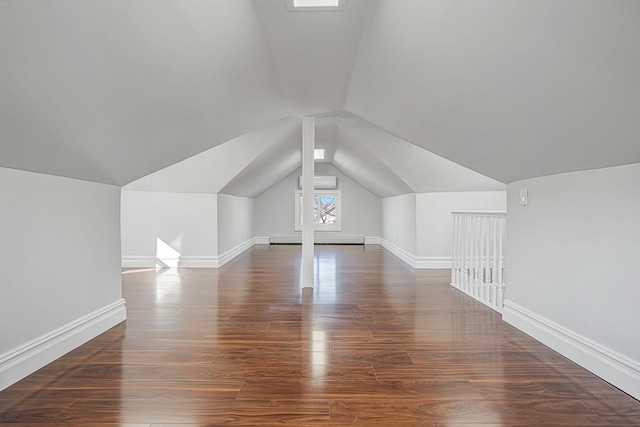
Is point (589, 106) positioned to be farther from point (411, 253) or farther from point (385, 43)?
point (411, 253)

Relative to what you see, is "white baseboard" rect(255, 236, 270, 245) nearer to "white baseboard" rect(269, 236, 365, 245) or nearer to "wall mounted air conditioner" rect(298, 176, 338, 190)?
"white baseboard" rect(269, 236, 365, 245)

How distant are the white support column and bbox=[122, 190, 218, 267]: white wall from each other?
6.85ft

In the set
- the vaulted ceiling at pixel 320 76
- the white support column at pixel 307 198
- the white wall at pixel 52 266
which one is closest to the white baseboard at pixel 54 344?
the white wall at pixel 52 266

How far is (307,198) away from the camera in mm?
4793

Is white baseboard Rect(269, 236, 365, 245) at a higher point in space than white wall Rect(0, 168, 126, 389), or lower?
lower

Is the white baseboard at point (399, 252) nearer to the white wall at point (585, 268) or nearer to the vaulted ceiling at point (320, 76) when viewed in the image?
the vaulted ceiling at point (320, 76)

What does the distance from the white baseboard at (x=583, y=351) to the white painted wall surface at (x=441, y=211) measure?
9.78 feet

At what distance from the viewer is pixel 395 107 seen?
3371mm

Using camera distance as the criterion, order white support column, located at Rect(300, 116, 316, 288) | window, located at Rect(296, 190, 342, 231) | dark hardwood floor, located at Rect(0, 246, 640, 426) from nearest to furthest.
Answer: dark hardwood floor, located at Rect(0, 246, 640, 426) → white support column, located at Rect(300, 116, 316, 288) → window, located at Rect(296, 190, 342, 231)

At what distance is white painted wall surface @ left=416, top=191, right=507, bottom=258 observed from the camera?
20.4 feet

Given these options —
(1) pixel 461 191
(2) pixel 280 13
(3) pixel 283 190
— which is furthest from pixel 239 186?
(2) pixel 280 13

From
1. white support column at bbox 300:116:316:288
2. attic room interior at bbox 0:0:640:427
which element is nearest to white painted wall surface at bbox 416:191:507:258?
attic room interior at bbox 0:0:640:427

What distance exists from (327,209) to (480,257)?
6.67m

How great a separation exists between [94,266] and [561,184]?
368cm
